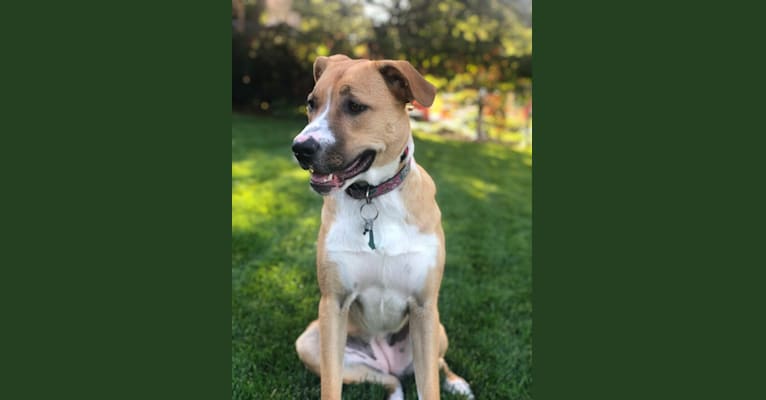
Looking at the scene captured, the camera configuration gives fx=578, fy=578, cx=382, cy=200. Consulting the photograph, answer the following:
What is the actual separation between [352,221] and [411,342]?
27.0 inches

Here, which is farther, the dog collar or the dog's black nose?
the dog collar

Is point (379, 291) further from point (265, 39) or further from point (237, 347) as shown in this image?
point (265, 39)

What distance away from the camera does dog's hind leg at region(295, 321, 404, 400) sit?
2850 mm

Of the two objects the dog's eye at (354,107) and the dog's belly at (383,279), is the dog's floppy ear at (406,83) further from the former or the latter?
the dog's belly at (383,279)

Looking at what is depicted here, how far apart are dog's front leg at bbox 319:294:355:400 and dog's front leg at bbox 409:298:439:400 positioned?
317mm

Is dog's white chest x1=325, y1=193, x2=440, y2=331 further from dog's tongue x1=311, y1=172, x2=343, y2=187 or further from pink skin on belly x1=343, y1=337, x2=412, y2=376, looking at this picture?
pink skin on belly x1=343, y1=337, x2=412, y2=376

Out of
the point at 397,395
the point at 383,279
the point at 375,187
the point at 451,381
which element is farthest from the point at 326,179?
the point at 451,381

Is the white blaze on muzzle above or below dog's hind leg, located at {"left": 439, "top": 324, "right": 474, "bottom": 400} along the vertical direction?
above

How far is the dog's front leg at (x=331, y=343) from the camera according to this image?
2559mm

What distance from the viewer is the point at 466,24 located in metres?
4.82

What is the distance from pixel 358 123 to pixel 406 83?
29 cm

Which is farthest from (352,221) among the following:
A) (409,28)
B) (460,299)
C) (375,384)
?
(409,28)

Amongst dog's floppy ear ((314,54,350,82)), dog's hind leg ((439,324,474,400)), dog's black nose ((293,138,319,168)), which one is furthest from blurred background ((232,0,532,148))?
dog's black nose ((293,138,319,168))

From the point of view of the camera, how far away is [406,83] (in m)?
2.38
